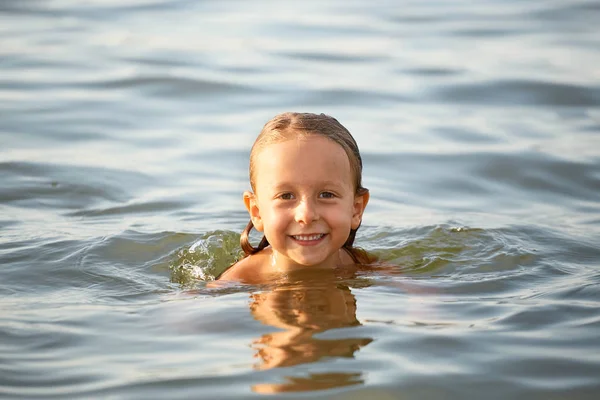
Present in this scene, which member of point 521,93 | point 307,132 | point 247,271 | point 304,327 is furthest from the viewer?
point 521,93

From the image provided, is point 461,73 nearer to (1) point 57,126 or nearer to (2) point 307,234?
(1) point 57,126

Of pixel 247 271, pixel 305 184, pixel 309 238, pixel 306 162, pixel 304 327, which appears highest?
pixel 306 162

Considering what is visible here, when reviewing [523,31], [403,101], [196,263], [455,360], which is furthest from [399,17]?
[455,360]

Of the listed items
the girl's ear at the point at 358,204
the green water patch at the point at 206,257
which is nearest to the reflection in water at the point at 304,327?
the girl's ear at the point at 358,204

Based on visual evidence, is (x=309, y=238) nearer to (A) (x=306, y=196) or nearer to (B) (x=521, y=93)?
(A) (x=306, y=196)

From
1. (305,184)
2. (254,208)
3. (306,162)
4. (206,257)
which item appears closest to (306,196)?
(305,184)

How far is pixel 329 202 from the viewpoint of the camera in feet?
17.1

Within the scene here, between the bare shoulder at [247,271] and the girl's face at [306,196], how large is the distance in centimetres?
44

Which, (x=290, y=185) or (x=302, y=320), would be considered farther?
(x=290, y=185)

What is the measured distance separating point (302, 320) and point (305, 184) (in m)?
0.78

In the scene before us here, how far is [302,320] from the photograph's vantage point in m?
4.68

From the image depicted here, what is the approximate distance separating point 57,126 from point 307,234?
5211 millimetres

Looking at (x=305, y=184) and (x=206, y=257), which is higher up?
(x=305, y=184)

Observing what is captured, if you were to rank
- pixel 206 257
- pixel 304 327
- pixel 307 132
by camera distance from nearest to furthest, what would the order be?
pixel 304 327
pixel 307 132
pixel 206 257
